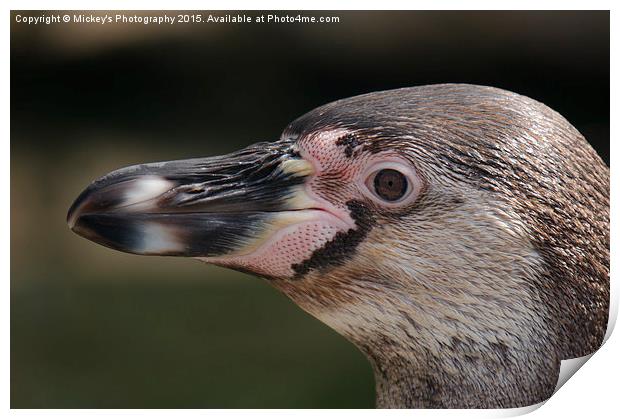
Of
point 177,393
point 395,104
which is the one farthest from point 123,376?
point 395,104

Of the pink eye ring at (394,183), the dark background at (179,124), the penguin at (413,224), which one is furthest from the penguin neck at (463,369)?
the dark background at (179,124)

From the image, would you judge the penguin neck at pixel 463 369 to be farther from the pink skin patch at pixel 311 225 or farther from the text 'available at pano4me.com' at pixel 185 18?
the text 'available at pano4me.com' at pixel 185 18

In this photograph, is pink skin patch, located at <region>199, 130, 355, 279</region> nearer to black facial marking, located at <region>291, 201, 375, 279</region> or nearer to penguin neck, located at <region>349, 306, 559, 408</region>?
black facial marking, located at <region>291, 201, 375, 279</region>

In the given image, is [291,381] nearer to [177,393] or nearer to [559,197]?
[177,393]

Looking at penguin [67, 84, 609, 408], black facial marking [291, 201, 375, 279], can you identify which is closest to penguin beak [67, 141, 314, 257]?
penguin [67, 84, 609, 408]

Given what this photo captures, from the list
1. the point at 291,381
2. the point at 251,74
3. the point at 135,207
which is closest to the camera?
the point at 135,207

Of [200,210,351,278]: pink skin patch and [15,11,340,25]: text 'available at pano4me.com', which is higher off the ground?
[15,11,340,25]: text 'available at pano4me.com'
